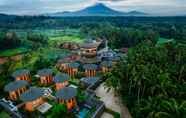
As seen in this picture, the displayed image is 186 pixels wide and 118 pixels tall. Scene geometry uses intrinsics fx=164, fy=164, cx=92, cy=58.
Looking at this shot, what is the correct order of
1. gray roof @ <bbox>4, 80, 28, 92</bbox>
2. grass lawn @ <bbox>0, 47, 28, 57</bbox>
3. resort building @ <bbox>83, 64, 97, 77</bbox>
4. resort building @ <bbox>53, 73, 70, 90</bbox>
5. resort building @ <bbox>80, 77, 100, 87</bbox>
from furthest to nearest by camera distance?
grass lawn @ <bbox>0, 47, 28, 57</bbox>
resort building @ <bbox>83, 64, 97, 77</bbox>
resort building @ <bbox>80, 77, 100, 87</bbox>
resort building @ <bbox>53, 73, 70, 90</bbox>
gray roof @ <bbox>4, 80, 28, 92</bbox>

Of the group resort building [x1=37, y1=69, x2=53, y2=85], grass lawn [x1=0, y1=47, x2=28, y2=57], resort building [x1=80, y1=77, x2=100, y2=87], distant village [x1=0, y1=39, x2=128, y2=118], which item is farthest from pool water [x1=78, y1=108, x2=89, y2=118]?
grass lawn [x1=0, y1=47, x2=28, y2=57]

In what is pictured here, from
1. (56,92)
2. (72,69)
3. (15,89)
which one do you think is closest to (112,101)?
(56,92)

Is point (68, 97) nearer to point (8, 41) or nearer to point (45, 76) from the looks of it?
point (45, 76)

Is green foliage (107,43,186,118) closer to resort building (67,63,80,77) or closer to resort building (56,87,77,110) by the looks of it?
resort building (56,87,77,110)

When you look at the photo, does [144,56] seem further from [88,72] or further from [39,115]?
[39,115]

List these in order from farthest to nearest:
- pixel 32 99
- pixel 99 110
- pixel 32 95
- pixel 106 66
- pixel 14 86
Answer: pixel 106 66 → pixel 14 86 → pixel 32 95 → pixel 32 99 → pixel 99 110

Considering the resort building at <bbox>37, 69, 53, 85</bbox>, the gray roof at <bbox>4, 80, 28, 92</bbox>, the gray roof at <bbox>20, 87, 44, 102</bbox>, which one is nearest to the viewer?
the gray roof at <bbox>20, 87, 44, 102</bbox>

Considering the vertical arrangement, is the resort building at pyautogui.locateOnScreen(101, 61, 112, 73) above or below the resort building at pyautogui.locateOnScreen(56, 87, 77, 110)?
above
